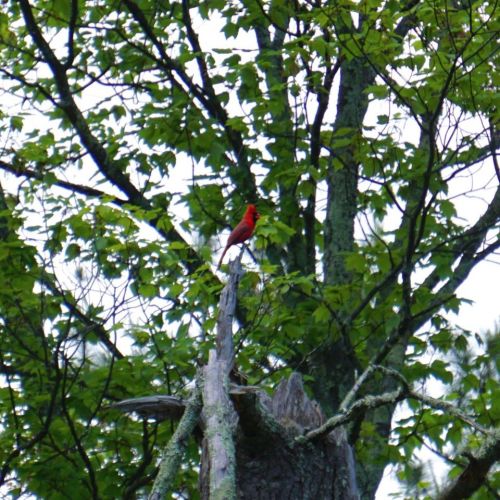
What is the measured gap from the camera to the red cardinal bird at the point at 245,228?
9.00 metres

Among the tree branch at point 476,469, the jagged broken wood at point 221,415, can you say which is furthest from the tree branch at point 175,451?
the tree branch at point 476,469

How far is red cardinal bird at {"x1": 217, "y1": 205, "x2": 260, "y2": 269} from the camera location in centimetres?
900

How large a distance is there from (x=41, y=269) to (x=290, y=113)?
295 centimetres

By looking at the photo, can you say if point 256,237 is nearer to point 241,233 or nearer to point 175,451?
point 241,233

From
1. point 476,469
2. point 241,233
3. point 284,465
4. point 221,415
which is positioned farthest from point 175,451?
point 241,233

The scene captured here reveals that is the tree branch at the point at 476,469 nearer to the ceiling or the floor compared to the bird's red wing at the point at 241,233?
nearer to the floor

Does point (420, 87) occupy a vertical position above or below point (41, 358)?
above

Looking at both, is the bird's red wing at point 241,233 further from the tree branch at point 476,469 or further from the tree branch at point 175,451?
the tree branch at point 175,451

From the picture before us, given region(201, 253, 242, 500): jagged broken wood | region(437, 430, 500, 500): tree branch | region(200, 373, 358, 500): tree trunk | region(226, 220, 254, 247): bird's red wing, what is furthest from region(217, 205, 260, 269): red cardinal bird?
region(437, 430, 500, 500): tree branch

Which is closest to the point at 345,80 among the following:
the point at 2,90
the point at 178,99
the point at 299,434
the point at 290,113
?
the point at 290,113

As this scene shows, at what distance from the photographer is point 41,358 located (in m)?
8.94

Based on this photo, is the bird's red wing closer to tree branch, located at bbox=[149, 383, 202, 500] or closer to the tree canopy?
the tree canopy

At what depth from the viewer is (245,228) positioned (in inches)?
355

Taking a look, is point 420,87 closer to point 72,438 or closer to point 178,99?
point 178,99
